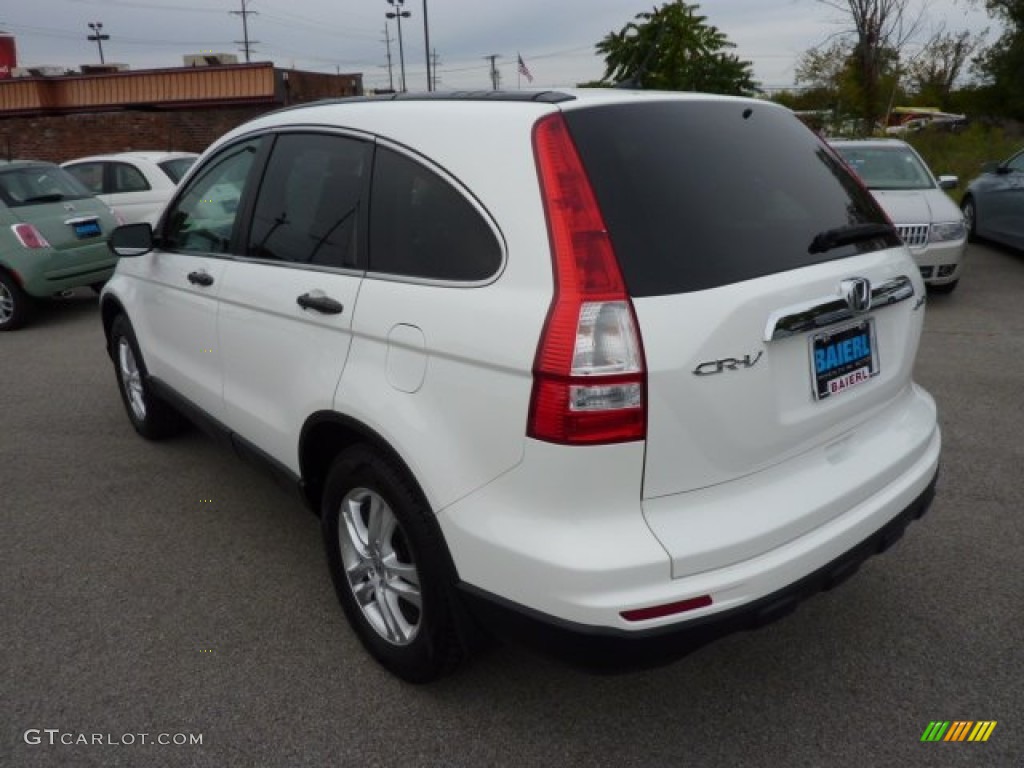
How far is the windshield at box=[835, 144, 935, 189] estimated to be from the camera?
884 cm

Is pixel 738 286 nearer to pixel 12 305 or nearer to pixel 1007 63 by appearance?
pixel 12 305

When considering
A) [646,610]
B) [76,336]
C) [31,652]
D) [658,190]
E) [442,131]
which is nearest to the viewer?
[646,610]

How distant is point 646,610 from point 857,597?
4.94 feet

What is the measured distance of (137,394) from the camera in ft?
16.1

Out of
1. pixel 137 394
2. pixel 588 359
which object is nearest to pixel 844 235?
pixel 588 359

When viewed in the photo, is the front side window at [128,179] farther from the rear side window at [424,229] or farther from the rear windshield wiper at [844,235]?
the rear windshield wiper at [844,235]

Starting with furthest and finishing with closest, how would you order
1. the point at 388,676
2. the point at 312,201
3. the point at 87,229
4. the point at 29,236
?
1. the point at 87,229
2. the point at 29,236
3. the point at 312,201
4. the point at 388,676

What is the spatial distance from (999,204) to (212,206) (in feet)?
33.3

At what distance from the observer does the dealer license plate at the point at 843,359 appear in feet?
7.31

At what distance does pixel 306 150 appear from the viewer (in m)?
2.95

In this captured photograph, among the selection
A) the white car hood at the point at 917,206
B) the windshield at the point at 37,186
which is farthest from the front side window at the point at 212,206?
the white car hood at the point at 917,206

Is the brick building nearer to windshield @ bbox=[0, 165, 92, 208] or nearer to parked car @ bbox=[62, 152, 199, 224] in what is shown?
parked car @ bbox=[62, 152, 199, 224]

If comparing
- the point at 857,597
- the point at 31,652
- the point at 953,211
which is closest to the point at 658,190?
the point at 857,597

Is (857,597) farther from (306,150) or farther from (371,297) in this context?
(306,150)
